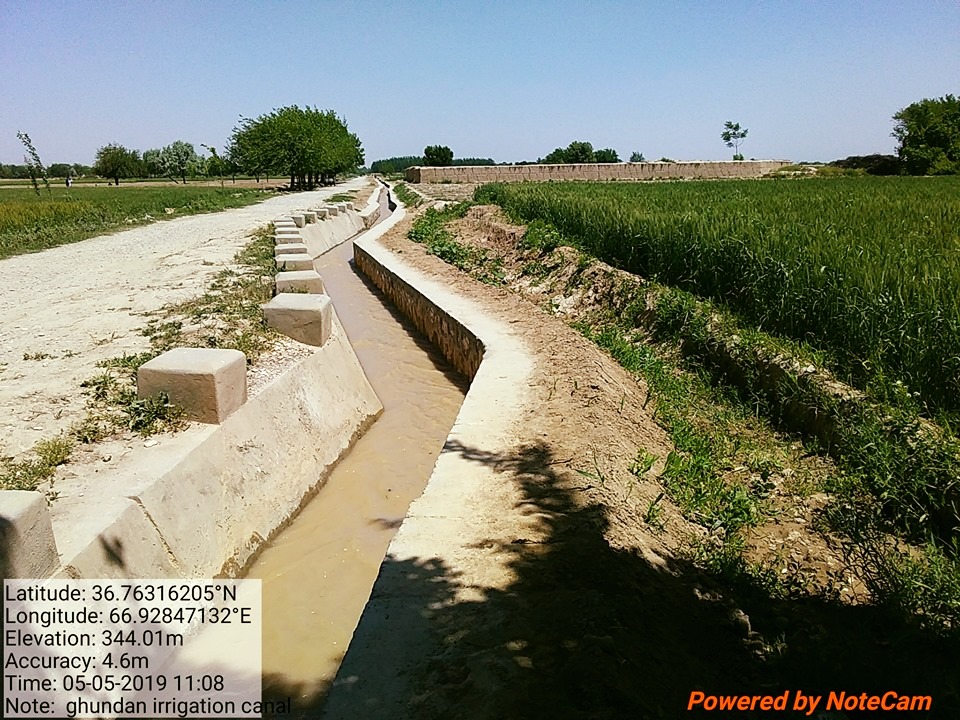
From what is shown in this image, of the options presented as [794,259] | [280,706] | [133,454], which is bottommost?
[280,706]

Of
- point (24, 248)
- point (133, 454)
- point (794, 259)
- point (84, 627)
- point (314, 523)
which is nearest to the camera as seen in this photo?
point (84, 627)

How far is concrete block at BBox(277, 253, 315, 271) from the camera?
31.3 ft

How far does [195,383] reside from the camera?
4.63 meters

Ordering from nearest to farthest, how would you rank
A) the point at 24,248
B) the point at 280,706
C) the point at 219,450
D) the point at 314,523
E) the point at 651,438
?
the point at 280,706 < the point at 219,450 < the point at 314,523 < the point at 651,438 < the point at 24,248

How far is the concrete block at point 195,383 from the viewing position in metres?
4.63

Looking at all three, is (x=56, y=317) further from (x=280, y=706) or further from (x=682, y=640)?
(x=682, y=640)

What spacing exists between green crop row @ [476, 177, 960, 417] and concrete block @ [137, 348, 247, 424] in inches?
187

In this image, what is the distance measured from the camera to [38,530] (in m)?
2.75

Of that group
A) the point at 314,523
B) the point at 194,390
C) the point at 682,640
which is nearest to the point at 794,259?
the point at 682,640

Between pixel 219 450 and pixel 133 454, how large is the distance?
0.55 m

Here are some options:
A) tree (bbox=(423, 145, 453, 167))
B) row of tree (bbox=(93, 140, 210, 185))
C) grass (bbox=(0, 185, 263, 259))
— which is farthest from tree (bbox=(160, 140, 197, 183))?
grass (bbox=(0, 185, 263, 259))

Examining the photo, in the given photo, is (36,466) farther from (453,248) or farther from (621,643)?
(453,248)

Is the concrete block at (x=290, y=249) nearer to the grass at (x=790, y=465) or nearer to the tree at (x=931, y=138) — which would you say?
the grass at (x=790, y=465)

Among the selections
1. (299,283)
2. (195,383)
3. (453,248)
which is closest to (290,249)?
(299,283)
